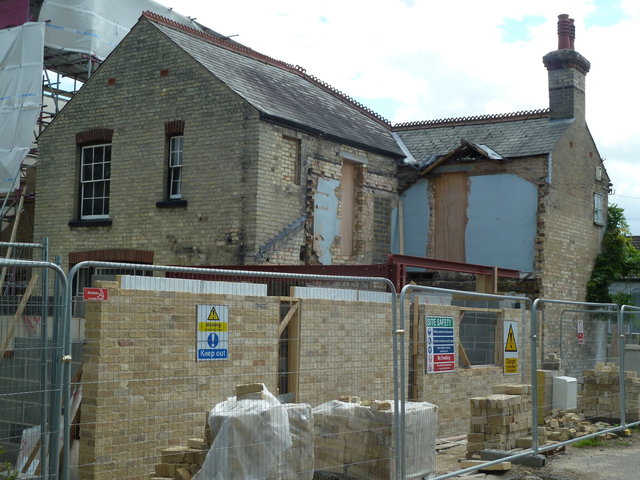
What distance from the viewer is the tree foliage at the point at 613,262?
22547 mm

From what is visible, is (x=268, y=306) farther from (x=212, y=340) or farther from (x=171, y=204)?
(x=171, y=204)

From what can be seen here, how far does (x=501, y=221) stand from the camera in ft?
67.6

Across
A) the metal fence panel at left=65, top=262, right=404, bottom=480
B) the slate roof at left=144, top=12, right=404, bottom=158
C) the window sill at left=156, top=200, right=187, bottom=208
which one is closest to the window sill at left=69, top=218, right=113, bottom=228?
the window sill at left=156, top=200, right=187, bottom=208

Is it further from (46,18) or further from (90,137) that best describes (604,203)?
(46,18)

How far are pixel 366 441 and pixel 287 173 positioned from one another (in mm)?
10627

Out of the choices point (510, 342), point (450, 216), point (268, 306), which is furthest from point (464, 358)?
point (450, 216)

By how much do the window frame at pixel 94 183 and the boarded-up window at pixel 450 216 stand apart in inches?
337

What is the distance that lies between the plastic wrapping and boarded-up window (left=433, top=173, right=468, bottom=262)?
Answer: 14948 mm

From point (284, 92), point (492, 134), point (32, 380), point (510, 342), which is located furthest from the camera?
point (492, 134)

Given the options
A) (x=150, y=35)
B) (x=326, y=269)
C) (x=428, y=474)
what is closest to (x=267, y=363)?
(x=428, y=474)

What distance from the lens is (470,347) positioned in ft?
36.0

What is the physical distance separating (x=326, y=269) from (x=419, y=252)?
7.31 m

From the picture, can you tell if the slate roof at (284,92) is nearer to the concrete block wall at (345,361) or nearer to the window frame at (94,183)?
the window frame at (94,183)

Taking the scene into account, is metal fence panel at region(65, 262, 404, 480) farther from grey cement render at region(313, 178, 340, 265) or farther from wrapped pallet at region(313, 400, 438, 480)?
grey cement render at region(313, 178, 340, 265)
